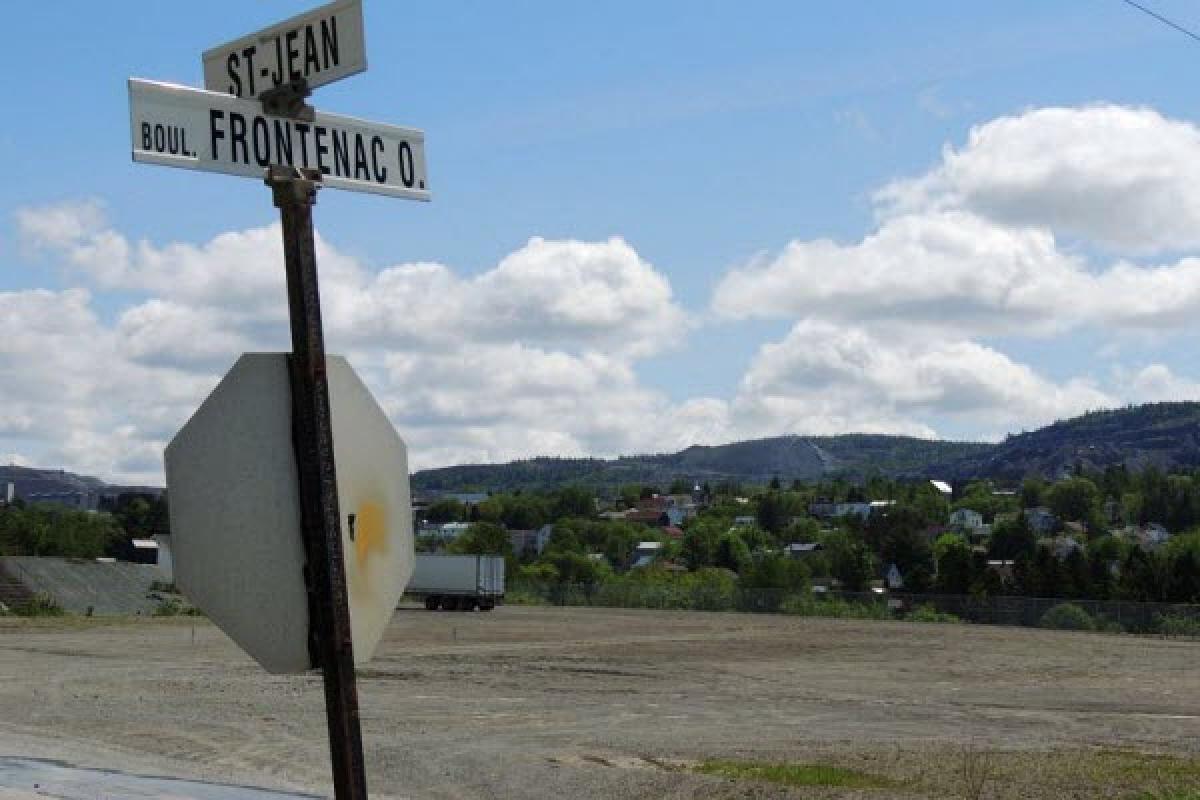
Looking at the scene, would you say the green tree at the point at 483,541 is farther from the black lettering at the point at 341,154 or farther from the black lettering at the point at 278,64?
the black lettering at the point at 278,64

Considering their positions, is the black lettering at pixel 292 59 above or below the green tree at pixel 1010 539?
above

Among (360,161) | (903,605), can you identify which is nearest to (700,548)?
(903,605)

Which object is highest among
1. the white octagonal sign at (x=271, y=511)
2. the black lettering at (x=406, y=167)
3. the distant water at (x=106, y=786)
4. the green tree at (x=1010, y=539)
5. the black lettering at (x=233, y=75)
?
the black lettering at (x=233, y=75)

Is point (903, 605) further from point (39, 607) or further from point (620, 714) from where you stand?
point (620, 714)

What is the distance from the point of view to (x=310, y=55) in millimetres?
5508

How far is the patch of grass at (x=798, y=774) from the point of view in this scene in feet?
52.7

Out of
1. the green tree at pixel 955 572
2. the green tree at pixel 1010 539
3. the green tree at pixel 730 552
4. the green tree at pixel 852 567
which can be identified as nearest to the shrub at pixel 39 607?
the green tree at pixel 955 572

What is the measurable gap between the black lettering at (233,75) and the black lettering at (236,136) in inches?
7.6

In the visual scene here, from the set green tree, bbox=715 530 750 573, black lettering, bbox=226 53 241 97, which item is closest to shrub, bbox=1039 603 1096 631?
black lettering, bbox=226 53 241 97

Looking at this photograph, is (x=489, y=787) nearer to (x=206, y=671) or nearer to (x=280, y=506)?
(x=280, y=506)

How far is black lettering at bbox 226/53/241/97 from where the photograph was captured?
5607 mm

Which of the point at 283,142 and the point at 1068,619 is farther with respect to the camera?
the point at 1068,619

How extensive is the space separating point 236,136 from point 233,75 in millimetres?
343

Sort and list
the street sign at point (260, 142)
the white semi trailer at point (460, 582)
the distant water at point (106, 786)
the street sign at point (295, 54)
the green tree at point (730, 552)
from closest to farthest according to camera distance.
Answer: the street sign at point (260, 142) → the street sign at point (295, 54) → the distant water at point (106, 786) → the white semi trailer at point (460, 582) → the green tree at point (730, 552)
